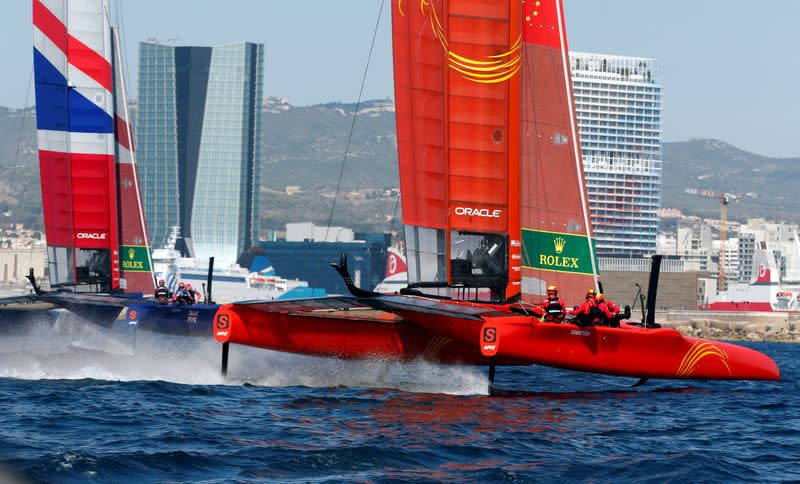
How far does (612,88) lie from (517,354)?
176301 mm

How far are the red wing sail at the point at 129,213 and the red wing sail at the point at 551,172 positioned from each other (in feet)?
41.9

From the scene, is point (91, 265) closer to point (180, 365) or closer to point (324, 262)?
point (180, 365)

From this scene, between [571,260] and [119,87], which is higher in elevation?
[119,87]

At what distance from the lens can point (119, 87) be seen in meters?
35.6

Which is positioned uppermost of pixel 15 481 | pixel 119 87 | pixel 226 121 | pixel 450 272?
pixel 226 121

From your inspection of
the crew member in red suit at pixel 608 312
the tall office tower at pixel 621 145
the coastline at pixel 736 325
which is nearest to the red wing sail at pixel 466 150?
the crew member in red suit at pixel 608 312

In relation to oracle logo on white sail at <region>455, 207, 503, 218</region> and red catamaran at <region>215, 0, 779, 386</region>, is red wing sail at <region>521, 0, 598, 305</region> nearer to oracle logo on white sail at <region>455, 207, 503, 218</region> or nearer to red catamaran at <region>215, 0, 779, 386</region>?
red catamaran at <region>215, 0, 779, 386</region>

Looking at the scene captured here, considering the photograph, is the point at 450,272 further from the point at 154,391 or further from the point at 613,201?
the point at 613,201

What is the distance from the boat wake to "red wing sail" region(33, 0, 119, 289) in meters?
3.90

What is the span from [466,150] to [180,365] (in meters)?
6.96

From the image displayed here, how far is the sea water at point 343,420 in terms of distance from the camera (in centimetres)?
1388

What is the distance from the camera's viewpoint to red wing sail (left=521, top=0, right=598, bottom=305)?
24.4 m

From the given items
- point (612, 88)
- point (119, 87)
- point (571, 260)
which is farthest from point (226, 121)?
point (571, 260)

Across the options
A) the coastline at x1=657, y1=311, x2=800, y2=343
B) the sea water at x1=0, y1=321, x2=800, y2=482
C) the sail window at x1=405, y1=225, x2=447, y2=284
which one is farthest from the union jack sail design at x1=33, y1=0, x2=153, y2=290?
the coastline at x1=657, y1=311, x2=800, y2=343
